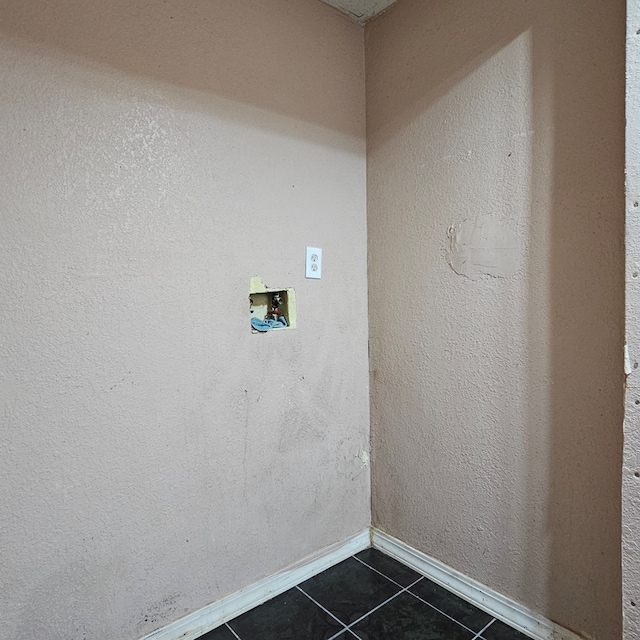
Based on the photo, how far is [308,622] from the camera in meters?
1.48

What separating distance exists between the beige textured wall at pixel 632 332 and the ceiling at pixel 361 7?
0.99 meters

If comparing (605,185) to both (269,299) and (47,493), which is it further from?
(47,493)

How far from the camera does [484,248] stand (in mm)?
1492

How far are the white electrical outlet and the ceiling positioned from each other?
3.21 ft

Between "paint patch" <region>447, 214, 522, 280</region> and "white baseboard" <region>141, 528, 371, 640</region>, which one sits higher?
"paint patch" <region>447, 214, 522, 280</region>

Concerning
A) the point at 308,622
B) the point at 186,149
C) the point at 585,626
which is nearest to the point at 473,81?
the point at 186,149

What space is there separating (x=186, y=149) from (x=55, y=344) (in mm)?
707

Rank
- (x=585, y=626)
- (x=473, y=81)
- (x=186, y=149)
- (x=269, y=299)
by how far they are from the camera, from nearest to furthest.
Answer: (x=585, y=626)
(x=186, y=149)
(x=473, y=81)
(x=269, y=299)

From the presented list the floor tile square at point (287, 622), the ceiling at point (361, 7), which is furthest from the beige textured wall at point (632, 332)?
the ceiling at point (361, 7)

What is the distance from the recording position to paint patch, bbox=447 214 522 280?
1.42 m

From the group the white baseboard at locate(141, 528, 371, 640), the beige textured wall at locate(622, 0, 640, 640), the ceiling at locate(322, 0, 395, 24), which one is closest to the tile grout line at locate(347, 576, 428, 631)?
the white baseboard at locate(141, 528, 371, 640)

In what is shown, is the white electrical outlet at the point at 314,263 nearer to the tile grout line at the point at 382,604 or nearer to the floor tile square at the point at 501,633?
the tile grout line at the point at 382,604

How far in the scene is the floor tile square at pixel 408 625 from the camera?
141 centimetres

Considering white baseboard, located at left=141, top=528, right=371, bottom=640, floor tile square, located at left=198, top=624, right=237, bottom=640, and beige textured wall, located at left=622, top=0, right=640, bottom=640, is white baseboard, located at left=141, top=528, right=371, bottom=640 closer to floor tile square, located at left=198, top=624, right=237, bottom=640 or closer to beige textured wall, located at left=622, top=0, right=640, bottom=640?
floor tile square, located at left=198, top=624, right=237, bottom=640
